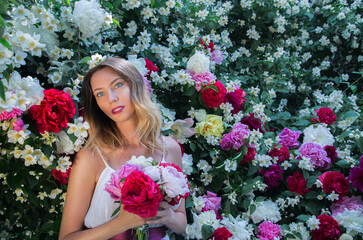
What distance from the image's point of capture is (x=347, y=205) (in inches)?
82.0

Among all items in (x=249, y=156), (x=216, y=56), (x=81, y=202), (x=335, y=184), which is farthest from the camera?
(x=216, y=56)

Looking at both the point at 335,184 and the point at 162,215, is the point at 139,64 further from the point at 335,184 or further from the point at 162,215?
the point at 335,184

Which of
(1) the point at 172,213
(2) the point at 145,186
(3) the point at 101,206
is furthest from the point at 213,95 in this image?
(2) the point at 145,186

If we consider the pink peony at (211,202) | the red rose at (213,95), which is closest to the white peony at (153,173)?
the pink peony at (211,202)

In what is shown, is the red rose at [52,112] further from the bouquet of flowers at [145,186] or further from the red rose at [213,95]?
the red rose at [213,95]

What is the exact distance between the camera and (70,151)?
5.39 feet

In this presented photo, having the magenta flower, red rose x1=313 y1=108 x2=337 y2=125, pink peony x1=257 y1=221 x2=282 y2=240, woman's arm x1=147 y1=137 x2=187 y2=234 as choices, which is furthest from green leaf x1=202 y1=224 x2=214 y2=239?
red rose x1=313 y1=108 x2=337 y2=125

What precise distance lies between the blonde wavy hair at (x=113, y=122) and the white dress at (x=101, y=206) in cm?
18

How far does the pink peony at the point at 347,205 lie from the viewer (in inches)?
80.5

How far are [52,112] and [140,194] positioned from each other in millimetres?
545

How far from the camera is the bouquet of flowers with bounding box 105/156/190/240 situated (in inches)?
49.1

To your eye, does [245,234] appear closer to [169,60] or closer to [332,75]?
[169,60]

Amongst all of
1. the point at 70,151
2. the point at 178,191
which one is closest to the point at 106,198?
the point at 70,151

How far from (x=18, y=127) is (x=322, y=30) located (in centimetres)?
317
